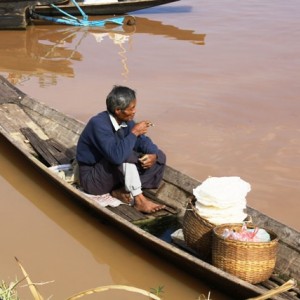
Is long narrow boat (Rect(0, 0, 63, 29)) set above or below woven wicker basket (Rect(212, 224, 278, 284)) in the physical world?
above

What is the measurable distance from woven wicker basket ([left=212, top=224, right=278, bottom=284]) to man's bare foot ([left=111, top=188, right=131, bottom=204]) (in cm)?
120

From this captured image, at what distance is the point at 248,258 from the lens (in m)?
3.54

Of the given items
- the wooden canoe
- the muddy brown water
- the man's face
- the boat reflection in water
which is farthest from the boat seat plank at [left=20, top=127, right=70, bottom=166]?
the wooden canoe

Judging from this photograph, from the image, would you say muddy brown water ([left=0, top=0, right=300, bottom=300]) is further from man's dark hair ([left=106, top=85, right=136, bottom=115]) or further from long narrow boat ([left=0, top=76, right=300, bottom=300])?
man's dark hair ([left=106, top=85, right=136, bottom=115])

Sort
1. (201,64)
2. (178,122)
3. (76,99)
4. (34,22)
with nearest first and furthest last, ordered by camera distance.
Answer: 1. (178,122)
2. (76,99)
3. (201,64)
4. (34,22)

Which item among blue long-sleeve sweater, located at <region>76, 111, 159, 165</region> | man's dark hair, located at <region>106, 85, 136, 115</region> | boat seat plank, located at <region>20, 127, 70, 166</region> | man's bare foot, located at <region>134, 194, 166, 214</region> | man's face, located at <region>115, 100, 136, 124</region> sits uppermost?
man's dark hair, located at <region>106, 85, 136, 115</region>

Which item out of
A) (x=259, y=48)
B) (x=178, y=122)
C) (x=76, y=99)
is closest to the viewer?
(x=178, y=122)

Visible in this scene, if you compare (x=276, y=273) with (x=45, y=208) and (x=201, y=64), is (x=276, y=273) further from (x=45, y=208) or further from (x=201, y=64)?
(x=201, y=64)

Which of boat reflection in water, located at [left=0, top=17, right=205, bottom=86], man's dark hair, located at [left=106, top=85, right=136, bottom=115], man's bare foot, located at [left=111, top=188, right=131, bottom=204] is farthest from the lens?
boat reflection in water, located at [left=0, top=17, right=205, bottom=86]

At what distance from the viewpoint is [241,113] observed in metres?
7.09

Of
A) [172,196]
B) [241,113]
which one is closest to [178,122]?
[241,113]

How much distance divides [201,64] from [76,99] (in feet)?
7.88

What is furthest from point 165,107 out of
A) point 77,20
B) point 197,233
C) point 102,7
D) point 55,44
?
point 102,7

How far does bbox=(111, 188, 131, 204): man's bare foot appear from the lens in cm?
467
